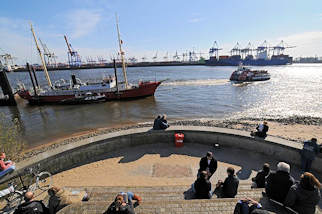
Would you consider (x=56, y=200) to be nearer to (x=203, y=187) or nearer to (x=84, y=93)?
(x=203, y=187)

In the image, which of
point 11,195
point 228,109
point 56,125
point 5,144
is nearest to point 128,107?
point 56,125

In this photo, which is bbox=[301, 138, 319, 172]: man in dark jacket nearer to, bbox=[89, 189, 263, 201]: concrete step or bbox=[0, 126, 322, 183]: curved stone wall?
bbox=[0, 126, 322, 183]: curved stone wall

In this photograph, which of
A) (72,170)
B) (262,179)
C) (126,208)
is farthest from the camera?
(72,170)

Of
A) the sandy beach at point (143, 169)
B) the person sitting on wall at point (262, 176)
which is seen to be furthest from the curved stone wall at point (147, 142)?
the person sitting on wall at point (262, 176)

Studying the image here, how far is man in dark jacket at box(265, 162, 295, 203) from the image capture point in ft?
10.7

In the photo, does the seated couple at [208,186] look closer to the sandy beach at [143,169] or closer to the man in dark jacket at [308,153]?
the sandy beach at [143,169]

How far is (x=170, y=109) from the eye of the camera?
75.4 feet

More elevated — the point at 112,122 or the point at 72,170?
the point at 72,170

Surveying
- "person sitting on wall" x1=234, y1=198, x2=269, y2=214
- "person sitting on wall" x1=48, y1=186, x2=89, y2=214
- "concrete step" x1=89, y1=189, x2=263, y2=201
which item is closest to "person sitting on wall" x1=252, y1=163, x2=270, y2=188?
"concrete step" x1=89, y1=189, x2=263, y2=201

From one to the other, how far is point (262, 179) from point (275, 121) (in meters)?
13.5

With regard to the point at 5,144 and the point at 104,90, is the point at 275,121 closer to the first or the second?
the point at 5,144

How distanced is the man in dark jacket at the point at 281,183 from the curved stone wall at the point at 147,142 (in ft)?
9.87

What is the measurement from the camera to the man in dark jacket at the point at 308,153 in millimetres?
5023

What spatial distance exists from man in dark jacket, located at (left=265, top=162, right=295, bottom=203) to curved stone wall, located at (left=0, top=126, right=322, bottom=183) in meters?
3.01
